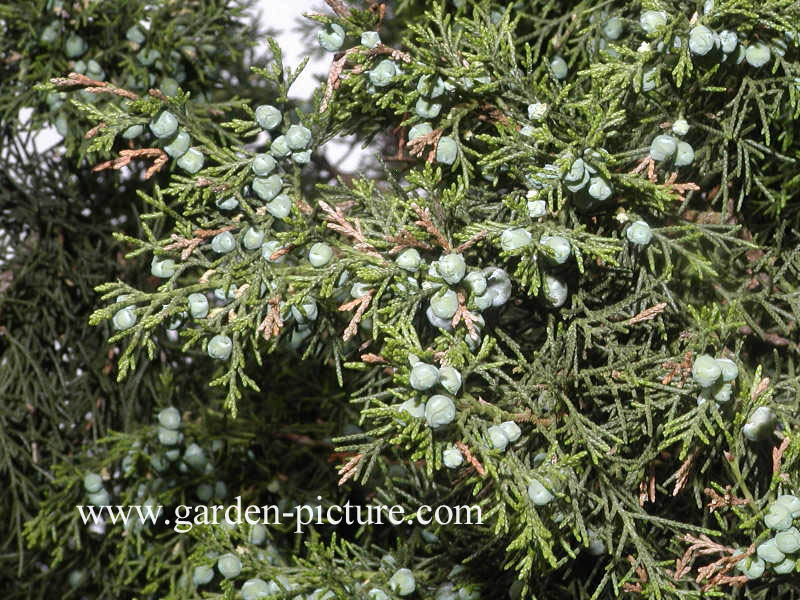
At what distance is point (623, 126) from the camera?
69cm

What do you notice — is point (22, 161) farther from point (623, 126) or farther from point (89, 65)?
point (623, 126)

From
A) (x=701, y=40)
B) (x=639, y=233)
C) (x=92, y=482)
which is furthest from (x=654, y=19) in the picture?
(x=92, y=482)

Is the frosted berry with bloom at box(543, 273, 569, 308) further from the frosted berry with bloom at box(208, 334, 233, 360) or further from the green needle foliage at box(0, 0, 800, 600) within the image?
the frosted berry with bloom at box(208, 334, 233, 360)

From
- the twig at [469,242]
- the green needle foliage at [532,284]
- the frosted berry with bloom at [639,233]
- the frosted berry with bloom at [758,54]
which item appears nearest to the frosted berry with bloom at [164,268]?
the green needle foliage at [532,284]

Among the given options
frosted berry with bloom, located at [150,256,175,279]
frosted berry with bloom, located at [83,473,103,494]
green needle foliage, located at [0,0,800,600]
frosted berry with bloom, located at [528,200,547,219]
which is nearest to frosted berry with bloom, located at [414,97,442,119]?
green needle foliage, located at [0,0,800,600]

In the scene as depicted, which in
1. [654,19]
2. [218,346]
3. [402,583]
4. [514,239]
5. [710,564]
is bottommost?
[402,583]

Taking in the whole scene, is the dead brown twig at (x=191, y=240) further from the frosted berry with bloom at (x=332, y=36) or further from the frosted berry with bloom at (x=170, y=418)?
the frosted berry with bloom at (x=170, y=418)

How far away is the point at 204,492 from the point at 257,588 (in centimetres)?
21

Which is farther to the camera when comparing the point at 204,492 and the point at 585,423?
the point at 204,492

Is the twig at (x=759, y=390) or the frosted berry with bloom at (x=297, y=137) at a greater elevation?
the frosted berry with bloom at (x=297, y=137)

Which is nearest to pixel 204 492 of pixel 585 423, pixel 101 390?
pixel 101 390

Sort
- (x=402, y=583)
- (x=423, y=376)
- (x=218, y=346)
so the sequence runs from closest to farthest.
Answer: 1. (x=423, y=376)
2. (x=218, y=346)
3. (x=402, y=583)

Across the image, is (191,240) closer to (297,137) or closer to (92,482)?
(297,137)

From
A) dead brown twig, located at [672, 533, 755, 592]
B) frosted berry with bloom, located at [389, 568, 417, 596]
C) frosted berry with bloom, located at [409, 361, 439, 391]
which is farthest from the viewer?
frosted berry with bloom, located at [389, 568, 417, 596]
